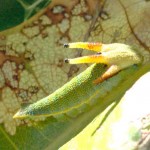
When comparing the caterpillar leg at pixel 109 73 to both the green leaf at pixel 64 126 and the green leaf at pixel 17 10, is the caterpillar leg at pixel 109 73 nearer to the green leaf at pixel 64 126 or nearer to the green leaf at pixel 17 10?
the green leaf at pixel 64 126

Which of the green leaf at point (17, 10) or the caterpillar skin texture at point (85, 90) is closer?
the caterpillar skin texture at point (85, 90)

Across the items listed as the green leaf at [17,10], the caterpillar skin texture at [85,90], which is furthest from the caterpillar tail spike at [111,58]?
the green leaf at [17,10]

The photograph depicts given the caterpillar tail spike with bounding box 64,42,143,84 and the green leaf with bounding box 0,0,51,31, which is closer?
the caterpillar tail spike with bounding box 64,42,143,84

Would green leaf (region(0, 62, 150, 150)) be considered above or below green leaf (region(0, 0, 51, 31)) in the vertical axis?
below

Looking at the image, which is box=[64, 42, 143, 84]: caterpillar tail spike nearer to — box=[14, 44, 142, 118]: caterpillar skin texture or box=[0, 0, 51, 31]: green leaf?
box=[14, 44, 142, 118]: caterpillar skin texture

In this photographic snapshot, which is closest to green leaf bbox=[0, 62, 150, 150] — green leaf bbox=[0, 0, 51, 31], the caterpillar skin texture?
the caterpillar skin texture

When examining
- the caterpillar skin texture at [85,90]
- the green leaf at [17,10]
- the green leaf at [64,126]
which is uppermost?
the green leaf at [17,10]
